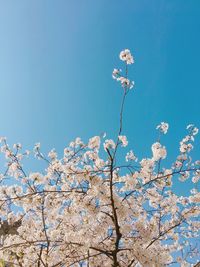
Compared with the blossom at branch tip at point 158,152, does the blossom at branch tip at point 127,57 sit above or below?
above

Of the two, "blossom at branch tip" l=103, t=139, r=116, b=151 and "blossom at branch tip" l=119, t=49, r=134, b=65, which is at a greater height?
"blossom at branch tip" l=119, t=49, r=134, b=65

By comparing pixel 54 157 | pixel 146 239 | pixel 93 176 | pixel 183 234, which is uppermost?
pixel 54 157

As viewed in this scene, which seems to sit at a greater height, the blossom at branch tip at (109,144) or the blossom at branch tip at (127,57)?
the blossom at branch tip at (127,57)

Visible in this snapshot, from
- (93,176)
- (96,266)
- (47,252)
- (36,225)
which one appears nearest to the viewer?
(93,176)

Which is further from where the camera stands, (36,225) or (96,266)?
(36,225)

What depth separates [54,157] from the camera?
37.8ft

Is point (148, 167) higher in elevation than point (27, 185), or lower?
lower

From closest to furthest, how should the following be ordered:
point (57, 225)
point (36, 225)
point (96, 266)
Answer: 1. point (96, 266)
2. point (57, 225)
3. point (36, 225)

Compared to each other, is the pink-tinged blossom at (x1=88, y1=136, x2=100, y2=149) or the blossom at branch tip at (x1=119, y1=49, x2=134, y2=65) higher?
the blossom at branch tip at (x1=119, y1=49, x2=134, y2=65)

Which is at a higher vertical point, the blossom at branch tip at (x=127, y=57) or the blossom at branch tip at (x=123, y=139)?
the blossom at branch tip at (x=127, y=57)

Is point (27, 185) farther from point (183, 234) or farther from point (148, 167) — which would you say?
point (183, 234)

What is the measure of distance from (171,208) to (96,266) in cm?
280

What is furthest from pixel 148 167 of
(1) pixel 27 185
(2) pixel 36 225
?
(2) pixel 36 225

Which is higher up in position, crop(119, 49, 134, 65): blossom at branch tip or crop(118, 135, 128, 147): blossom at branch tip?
crop(119, 49, 134, 65): blossom at branch tip
